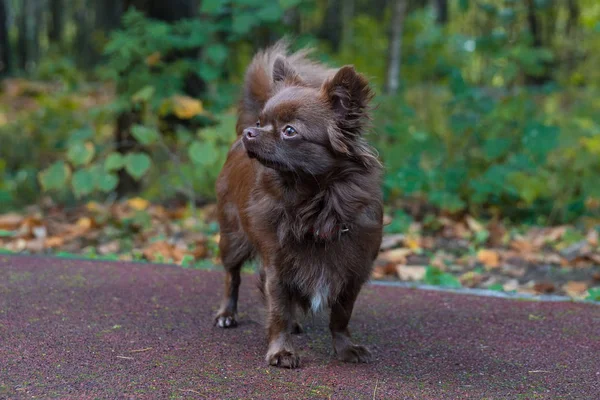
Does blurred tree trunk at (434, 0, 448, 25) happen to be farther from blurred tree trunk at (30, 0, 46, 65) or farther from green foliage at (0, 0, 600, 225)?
blurred tree trunk at (30, 0, 46, 65)

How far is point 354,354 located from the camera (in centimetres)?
396

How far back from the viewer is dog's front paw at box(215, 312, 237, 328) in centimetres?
449

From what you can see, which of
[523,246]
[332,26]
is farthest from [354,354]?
[332,26]

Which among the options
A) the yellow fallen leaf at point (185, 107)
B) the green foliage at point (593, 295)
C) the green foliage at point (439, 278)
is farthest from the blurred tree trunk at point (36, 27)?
the green foliage at point (593, 295)

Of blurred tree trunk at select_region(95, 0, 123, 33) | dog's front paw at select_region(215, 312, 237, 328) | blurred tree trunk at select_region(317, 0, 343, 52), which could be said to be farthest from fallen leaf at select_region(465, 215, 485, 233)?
blurred tree trunk at select_region(317, 0, 343, 52)

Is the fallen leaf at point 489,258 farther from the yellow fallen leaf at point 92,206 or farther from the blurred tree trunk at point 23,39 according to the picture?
the blurred tree trunk at point 23,39

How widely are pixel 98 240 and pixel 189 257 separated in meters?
1.35

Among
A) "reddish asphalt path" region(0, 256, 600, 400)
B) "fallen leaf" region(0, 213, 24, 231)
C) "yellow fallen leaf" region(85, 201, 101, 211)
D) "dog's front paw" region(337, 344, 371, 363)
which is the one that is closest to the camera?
"reddish asphalt path" region(0, 256, 600, 400)

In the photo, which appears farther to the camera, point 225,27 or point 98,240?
point 225,27

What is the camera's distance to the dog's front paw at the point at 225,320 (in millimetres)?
4488

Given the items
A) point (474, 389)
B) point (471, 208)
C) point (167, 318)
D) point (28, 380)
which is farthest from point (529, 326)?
point (471, 208)

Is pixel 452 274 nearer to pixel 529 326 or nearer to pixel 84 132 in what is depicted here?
pixel 529 326

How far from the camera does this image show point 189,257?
21.3 ft

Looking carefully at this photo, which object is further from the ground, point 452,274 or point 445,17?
point 445,17
